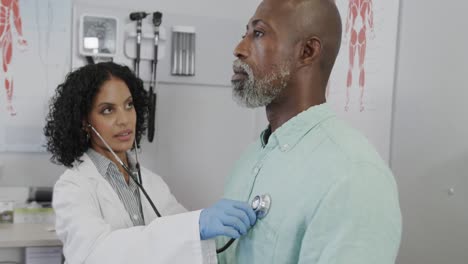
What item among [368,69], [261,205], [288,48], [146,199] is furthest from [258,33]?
[146,199]

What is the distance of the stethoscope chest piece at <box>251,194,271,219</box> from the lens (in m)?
0.82

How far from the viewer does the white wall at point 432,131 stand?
48.1 inches

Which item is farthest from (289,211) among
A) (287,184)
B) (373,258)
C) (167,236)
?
(167,236)

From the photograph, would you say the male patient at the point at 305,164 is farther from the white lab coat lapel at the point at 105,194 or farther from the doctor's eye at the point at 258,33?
the white lab coat lapel at the point at 105,194

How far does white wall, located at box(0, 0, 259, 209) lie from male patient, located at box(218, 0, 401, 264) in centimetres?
105

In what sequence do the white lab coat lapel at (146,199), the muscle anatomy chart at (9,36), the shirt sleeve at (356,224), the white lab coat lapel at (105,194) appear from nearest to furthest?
the shirt sleeve at (356,224), the white lab coat lapel at (105,194), the white lab coat lapel at (146,199), the muscle anatomy chart at (9,36)

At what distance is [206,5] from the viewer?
6.72 feet

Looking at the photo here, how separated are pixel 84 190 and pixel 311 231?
805 mm

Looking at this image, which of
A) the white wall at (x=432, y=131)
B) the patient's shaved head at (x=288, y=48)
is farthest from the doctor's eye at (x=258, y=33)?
the white wall at (x=432, y=131)

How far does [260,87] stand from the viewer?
892mm

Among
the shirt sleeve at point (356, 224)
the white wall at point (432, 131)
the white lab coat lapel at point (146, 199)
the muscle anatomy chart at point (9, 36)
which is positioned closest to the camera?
the shirt sleeve at point (356, 224)

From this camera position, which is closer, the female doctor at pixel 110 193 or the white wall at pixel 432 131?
the female doctor at pixel 110 193

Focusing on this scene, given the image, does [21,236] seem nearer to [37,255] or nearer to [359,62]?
[37,255]

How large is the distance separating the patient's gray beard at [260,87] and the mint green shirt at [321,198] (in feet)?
0.23
